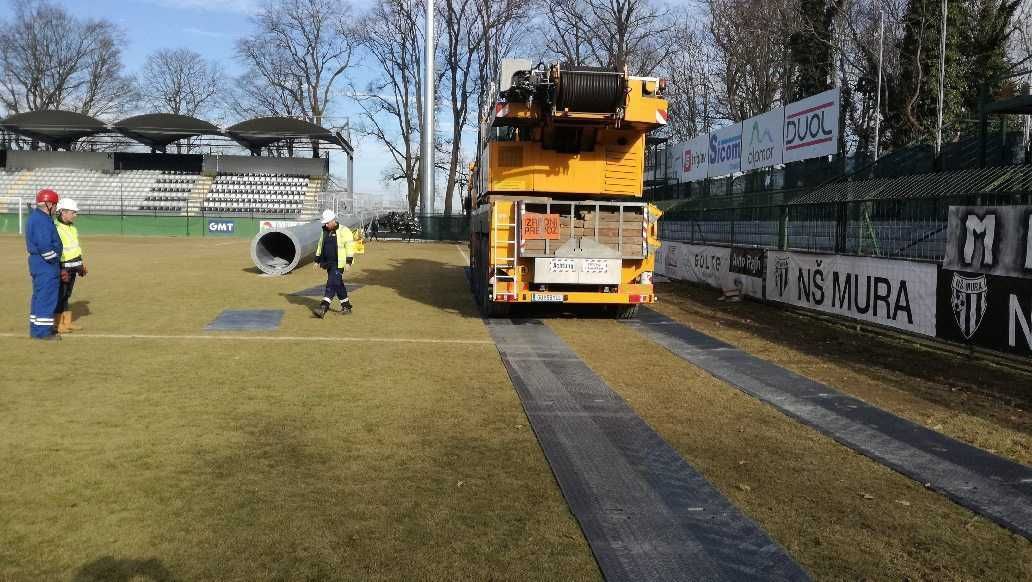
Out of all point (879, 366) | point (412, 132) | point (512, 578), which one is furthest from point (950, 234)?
point (412, 132)

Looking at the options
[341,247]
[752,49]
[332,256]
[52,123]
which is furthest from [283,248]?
[52,123]

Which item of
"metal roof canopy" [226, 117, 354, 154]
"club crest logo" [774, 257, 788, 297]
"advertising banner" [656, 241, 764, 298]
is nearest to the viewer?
"club crest logo" [774, 257, 788, 297]

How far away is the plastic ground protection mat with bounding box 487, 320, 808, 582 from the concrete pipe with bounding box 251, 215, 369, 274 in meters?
13.3

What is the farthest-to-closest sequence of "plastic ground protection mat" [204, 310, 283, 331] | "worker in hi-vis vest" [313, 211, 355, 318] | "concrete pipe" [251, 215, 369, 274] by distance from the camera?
"concrete pipe" [251, 215, 369, 274] → "worker in hi-vis vest" [313, 211, 355, 318] → "plastic ground protection mat" [204, 310, 283, 331]

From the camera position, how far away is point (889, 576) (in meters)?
3.91

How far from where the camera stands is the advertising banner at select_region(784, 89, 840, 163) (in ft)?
64.4

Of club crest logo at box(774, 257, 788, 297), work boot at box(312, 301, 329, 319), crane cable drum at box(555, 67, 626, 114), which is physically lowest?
work boot at box(312, 301, 329, 319)

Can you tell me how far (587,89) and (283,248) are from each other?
13.9 m

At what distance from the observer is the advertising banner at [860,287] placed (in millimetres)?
10531

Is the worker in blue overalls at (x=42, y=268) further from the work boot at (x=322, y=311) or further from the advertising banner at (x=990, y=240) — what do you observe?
the advertising banner at (x=990, y=240)

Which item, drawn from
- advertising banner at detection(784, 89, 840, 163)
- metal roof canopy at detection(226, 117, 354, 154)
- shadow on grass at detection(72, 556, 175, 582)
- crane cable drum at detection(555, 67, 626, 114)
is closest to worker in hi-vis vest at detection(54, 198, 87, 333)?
crane cable drum at detection(555, 67, 626, 114)

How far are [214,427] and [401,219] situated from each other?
4191cm

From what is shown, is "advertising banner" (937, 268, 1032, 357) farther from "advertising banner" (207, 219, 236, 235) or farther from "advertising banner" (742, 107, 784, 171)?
"advertising banner" (207, 219, 236, 235)

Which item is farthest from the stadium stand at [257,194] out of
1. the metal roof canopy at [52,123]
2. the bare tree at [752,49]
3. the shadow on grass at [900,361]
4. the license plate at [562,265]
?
the license plate at [562,265]
